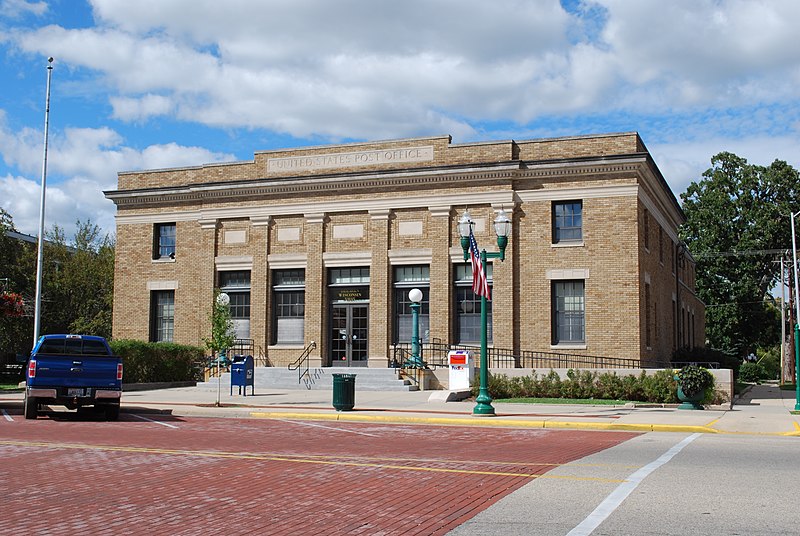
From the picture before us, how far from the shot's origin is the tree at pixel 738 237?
56.2 meters

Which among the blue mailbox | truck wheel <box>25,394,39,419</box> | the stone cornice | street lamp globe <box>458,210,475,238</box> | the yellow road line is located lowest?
the yellow road line

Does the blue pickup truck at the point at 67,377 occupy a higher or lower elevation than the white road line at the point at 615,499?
higher

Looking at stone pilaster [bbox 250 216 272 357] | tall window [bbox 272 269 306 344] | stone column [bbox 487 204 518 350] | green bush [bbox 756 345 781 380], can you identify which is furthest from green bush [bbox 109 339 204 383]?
green bush [bbox 756 345 781 380]

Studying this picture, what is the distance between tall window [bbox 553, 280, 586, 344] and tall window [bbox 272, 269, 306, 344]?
1017cm

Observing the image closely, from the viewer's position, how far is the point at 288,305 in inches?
1362

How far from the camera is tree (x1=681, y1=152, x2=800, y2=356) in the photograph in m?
56.2

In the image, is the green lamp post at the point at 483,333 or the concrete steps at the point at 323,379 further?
the concrete steps at the point at 323,379

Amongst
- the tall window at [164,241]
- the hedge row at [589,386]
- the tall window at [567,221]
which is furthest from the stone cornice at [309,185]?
the hedge row at [589,386]

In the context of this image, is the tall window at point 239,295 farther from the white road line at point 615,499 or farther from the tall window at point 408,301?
the white road line at point 615,499

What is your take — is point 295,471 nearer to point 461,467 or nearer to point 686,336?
point 461,467

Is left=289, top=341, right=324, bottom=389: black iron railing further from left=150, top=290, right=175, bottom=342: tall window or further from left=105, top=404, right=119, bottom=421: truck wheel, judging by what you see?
left=105, top=404, right=119, bottom=421: truck wheel

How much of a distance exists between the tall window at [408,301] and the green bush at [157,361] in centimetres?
843

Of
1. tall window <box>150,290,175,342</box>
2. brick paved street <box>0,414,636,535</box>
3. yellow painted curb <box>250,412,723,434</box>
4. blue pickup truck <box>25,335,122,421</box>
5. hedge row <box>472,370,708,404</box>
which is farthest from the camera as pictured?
tall window <box>150,290,175,342</box>

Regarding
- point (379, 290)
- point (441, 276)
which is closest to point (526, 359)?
point (441, 276)
